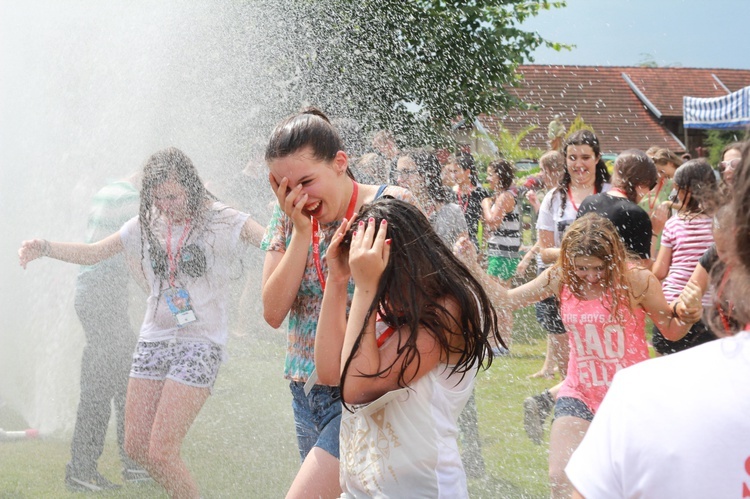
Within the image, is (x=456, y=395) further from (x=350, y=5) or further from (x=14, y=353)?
(x=350, y=5)

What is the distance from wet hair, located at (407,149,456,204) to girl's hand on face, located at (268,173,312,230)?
11.3 feet

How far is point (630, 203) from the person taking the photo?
4.93 metres

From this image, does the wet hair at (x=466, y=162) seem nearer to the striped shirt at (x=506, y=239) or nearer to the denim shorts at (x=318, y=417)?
the striped shirt at (x=506, y=239)

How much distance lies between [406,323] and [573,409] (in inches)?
61.1

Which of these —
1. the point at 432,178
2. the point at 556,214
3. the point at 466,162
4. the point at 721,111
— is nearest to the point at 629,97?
the point at 721,111

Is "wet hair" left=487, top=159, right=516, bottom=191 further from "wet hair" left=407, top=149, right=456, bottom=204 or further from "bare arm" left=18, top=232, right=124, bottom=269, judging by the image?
"bare arm" left=18, top=232, right=124, bottom=269

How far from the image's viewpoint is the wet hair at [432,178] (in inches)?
240

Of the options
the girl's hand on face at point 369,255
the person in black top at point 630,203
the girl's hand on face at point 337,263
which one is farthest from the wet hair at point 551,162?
the girl's hand on face at point 369,255

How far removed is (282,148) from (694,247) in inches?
132

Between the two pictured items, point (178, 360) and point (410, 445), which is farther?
point (178, 360)

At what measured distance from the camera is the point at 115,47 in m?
7.56

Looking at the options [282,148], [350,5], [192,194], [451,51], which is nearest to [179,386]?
[192,194]

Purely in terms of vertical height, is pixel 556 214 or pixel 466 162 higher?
pixel 556 214

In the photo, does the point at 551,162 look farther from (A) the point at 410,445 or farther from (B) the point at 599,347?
(A) the point at 410,445
